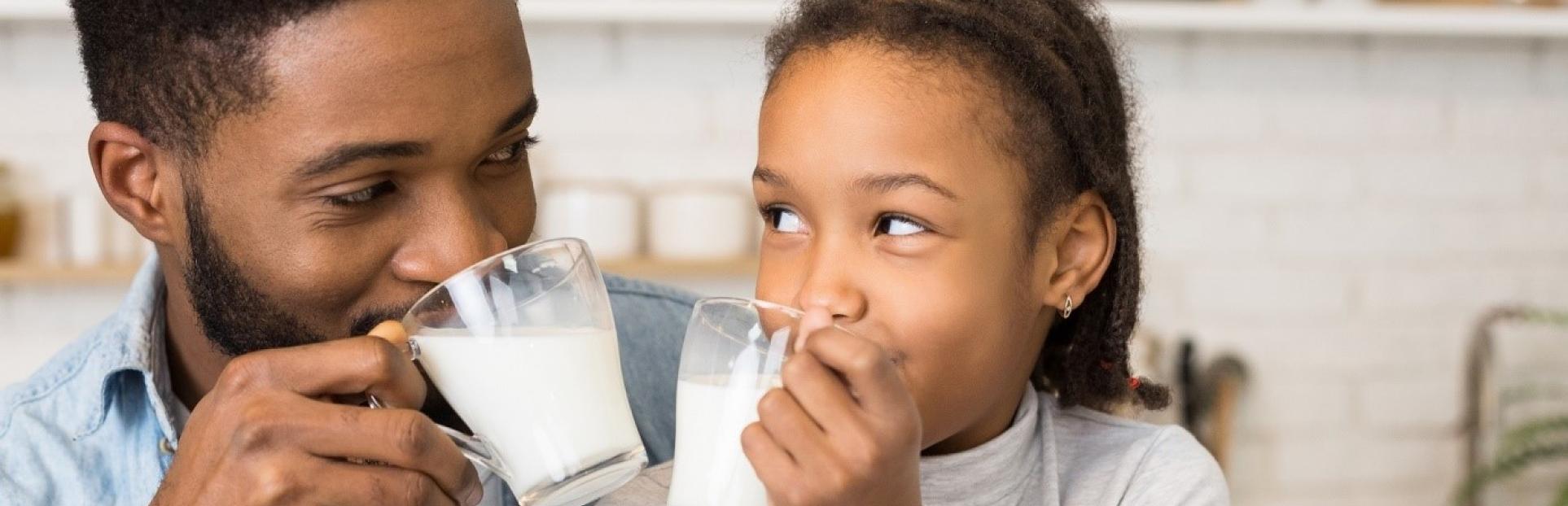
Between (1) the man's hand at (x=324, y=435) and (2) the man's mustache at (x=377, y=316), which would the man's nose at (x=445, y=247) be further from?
(1) the man's hand at (x=324, y=435)

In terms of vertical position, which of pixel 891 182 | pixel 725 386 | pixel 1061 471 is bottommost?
pixel 1061 471

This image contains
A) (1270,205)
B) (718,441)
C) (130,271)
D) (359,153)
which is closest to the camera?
(718,441)

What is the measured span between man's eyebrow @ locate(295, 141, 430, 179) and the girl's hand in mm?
430

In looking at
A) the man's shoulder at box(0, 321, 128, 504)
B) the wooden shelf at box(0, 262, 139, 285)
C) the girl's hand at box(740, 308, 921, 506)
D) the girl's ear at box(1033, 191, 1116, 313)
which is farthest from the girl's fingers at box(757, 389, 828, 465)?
the wooden shelf at box(0, 262, 139, 285)

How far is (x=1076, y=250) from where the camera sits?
1.53m

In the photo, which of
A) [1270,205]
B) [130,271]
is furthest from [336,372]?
[1270,205]

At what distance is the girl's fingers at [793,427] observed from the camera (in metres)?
1.01

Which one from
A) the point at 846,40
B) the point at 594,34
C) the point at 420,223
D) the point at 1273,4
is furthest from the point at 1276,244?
the point at 420,223

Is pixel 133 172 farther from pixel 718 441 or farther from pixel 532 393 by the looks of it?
pixel 718 441

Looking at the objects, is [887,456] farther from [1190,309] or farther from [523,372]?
[1190,309]

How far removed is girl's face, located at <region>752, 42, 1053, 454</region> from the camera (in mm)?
1335

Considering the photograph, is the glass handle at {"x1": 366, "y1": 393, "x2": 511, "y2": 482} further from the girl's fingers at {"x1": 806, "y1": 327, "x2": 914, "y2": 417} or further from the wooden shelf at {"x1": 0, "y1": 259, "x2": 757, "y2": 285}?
the wooden shelf at {"x1": 0, "y1": 259, "x2": 757, "y2": 285}

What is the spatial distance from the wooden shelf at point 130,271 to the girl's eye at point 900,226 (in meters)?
1.51

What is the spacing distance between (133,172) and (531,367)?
589 millimetres
